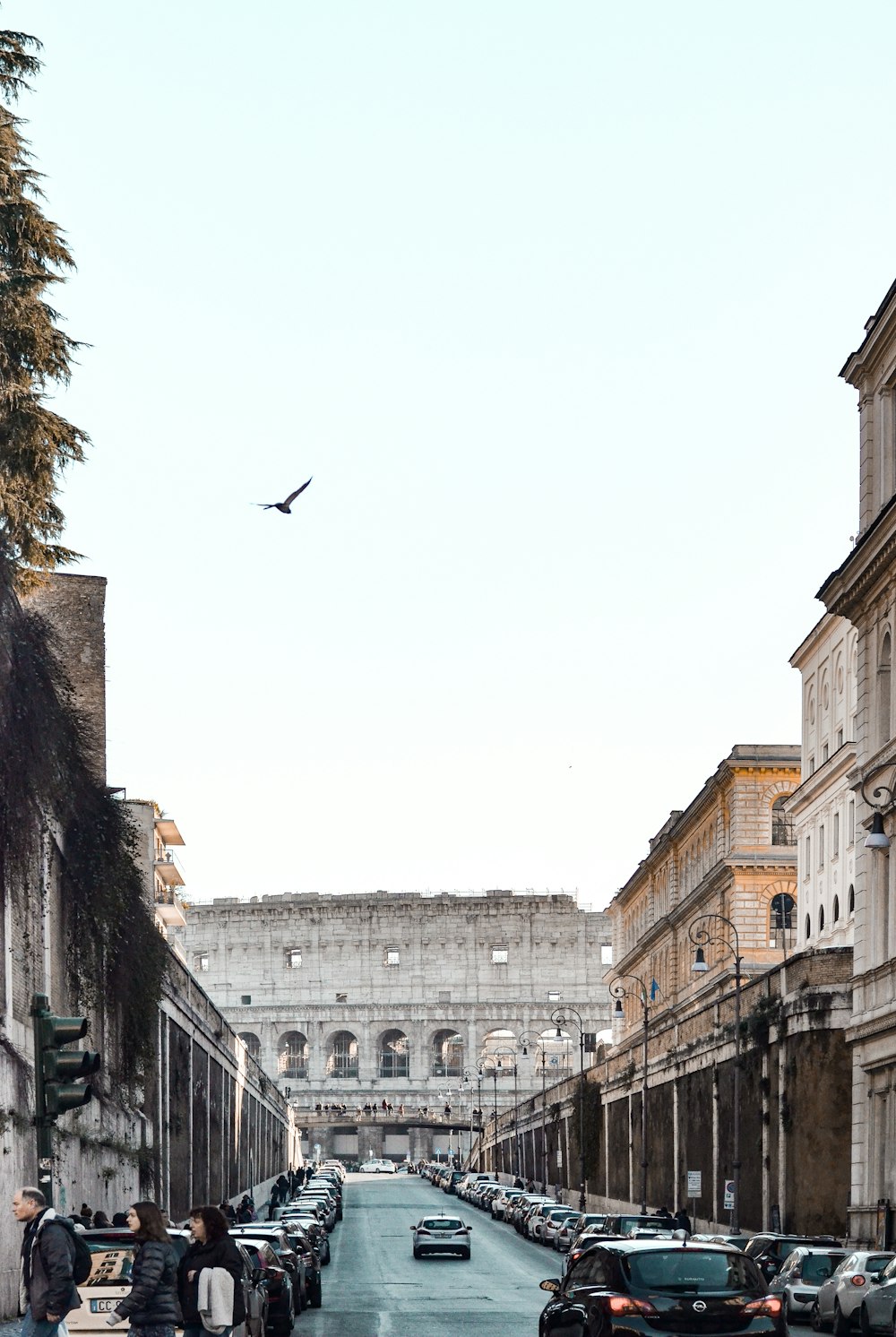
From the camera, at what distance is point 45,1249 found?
16188 millimetres

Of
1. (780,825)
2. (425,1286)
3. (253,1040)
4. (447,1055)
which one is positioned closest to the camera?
(425,1286)

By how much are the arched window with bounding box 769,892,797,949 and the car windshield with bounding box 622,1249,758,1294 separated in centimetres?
7788

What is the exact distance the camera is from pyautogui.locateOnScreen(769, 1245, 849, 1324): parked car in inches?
1441

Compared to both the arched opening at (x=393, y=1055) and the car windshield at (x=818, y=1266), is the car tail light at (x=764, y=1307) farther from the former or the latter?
the arched opening at (x=393, y=1055)

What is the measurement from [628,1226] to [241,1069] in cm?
5789

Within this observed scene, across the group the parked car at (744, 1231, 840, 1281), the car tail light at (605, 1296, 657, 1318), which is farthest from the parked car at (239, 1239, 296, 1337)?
the parked car at (744, 1231, 840, 1281)

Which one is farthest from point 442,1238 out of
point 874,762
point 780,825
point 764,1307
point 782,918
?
point 780,825

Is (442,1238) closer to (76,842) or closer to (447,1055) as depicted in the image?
(76,842)

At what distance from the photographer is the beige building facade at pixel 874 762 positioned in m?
47.1

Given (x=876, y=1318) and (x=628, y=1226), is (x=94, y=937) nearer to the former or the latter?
(x=628, y=1226)

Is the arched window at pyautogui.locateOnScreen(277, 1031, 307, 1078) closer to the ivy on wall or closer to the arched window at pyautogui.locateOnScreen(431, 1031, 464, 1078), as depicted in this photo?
the arched window at pyautogui.locateOnScreen(431, 1031, 464, 1078)

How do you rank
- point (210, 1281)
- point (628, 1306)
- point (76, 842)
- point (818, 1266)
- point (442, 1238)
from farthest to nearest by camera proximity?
point (442, 1238), point (76, 842), point (818, 1266), point (628, 1306), point (210, 1281)

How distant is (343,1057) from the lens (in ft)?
633

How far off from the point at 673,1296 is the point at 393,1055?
176m
